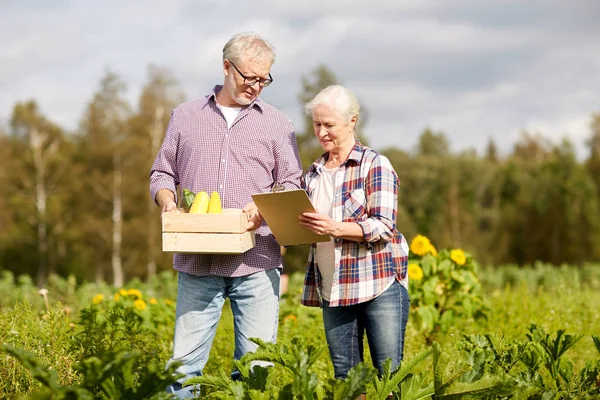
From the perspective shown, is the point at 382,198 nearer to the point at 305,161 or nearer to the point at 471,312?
the point at 471,312

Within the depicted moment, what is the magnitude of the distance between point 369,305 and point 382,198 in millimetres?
462

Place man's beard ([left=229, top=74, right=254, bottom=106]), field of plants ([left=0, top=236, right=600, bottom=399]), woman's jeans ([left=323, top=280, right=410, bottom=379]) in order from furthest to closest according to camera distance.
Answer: man's beard ([left=229, top=74, right=254, bottom=106]) → woman's jeans ([left=323, top=280, right=410, bottom=379]) → field of plants ([left=0, top=236, right=600, bottom=399])

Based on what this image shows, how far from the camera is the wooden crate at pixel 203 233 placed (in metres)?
2.84

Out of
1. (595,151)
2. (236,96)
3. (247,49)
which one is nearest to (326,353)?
(236,96)

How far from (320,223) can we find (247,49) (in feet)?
2.66

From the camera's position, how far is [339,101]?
288cm

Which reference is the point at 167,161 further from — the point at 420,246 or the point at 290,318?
the point at 420,246

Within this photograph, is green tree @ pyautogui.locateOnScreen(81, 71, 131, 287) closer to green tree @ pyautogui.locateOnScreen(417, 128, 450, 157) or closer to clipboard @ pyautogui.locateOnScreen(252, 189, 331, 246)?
clipboard @ pyautogui.locateOnScreen(252, 189, 331, 246)

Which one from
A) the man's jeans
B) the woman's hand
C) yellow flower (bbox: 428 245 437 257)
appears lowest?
the man's jeans

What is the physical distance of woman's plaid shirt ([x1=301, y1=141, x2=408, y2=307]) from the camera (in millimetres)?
2875

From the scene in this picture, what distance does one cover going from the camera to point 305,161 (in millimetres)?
22375

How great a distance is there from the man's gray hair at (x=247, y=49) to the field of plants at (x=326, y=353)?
1221mm

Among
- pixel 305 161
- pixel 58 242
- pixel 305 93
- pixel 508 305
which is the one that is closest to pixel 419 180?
pixel 305 93

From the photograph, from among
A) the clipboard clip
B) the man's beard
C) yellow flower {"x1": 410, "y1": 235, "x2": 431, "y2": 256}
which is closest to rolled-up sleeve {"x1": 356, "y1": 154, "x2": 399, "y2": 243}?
the clipboard clip
